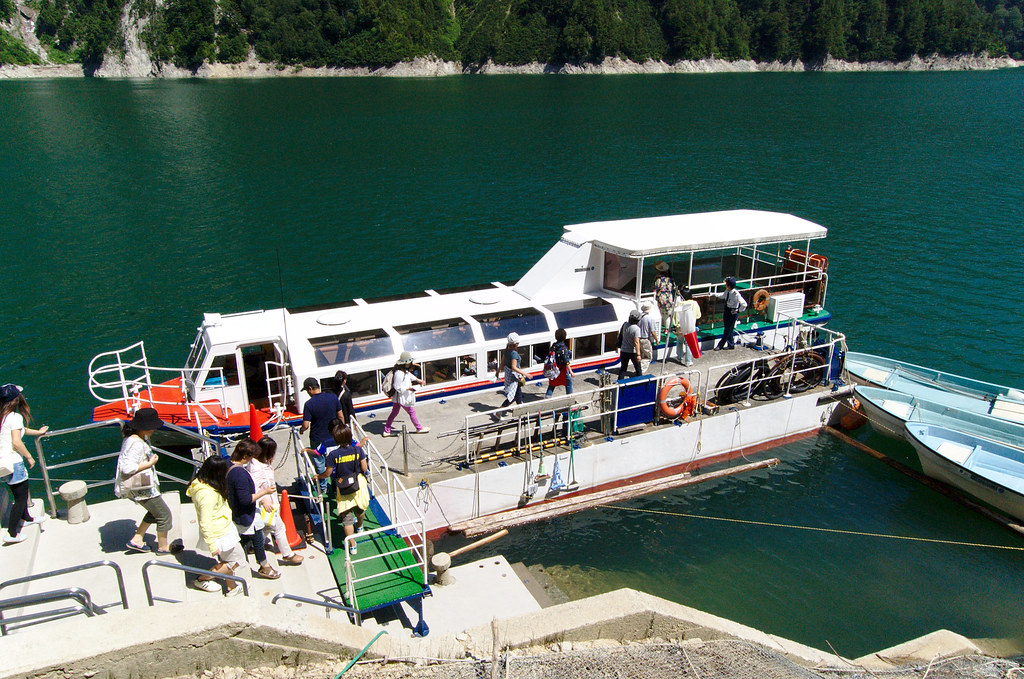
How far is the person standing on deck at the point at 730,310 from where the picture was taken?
19500 millimetres

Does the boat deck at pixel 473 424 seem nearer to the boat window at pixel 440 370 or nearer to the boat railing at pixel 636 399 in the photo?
the boat railing at pixel 636 399

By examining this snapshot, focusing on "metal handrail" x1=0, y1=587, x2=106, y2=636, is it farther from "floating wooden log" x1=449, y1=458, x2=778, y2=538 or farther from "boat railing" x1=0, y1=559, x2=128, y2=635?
"floating wooden log" x1=449, y1=458, x2=778, y2=538

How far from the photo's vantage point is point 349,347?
16.8 m

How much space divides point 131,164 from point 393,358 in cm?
5040

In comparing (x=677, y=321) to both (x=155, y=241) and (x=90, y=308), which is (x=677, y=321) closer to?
(x=90, y=308)

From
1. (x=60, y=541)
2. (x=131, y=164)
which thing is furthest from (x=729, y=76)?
(x=60, y=541)

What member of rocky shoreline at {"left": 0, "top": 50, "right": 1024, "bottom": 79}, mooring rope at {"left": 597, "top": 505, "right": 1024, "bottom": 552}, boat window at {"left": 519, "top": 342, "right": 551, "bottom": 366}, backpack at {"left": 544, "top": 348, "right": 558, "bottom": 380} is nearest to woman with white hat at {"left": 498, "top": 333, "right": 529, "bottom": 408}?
backpack at {"left": 544, "top": 348, "right": 558, "bottom": 380}

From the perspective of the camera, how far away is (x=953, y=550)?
1678 centimetres

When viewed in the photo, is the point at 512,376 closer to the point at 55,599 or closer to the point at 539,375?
the point at 539,375

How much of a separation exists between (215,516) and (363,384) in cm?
745

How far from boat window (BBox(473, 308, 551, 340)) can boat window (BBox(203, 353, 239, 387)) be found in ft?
18.8

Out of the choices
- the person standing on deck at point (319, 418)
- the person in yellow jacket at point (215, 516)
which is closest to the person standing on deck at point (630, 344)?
the person standing on deck at point (319, 418)

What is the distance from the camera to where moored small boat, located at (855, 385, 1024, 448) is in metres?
19.2

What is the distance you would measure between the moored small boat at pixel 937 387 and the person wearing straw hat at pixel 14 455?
68.5 feet
